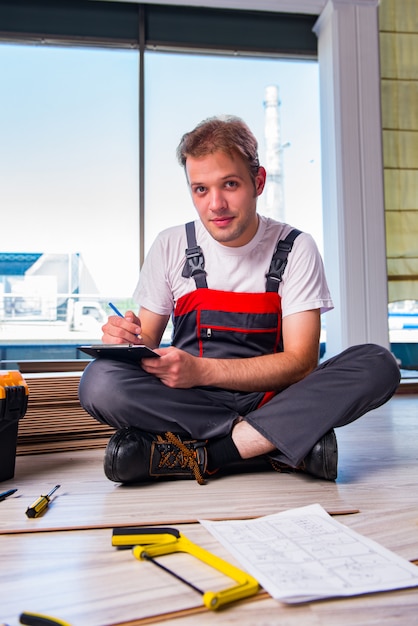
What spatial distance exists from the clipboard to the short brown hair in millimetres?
593

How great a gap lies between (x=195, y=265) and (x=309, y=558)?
3.23ft

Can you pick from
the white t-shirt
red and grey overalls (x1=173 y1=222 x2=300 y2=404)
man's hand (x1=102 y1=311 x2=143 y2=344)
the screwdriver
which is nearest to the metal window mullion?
the white t-shirt

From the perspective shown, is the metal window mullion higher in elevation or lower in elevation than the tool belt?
higher

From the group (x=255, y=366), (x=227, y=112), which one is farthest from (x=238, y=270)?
(x=227, y=112)

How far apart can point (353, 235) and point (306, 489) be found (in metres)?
2.76

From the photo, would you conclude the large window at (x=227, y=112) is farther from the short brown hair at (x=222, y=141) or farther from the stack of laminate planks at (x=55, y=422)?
the short brown hair at (x=222, y=141)

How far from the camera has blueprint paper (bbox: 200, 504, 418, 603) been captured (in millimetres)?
794

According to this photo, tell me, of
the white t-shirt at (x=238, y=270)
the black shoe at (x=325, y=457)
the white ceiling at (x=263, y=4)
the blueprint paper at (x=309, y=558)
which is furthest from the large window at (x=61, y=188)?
the blueprint paper at (x=309, y=558)

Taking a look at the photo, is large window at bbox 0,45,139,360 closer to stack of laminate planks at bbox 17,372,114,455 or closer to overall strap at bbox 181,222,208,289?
stack of laminate planks at bbox 17,372,114,455

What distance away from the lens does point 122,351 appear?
56.0 inches

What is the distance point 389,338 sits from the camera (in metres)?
3.93

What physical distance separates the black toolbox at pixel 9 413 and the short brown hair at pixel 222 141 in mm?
792

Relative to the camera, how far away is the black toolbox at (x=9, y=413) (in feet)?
4.68

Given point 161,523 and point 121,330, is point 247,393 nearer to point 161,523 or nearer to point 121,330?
point 121,330
